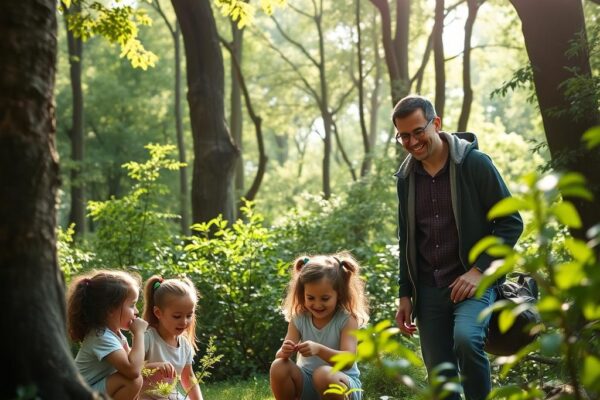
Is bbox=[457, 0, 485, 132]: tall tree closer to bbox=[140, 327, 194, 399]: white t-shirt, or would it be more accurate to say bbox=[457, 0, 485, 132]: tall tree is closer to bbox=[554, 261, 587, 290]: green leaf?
bbox=[140, 327, 194, 399]: white t-shirt

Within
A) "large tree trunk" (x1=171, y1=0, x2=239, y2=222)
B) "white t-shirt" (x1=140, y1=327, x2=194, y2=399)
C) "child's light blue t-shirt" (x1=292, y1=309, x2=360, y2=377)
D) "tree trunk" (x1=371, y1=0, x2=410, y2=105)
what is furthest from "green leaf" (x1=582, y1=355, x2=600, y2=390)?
"tree trunk" (x1=371, y1=0, x2=410, y2=105)

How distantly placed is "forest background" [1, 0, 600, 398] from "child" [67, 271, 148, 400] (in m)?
2.08

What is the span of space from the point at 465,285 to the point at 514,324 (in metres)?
0.34

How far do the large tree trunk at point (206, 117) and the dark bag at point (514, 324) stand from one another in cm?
803

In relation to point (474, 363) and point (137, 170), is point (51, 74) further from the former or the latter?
point (137, 170)

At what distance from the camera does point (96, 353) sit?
4762 mm

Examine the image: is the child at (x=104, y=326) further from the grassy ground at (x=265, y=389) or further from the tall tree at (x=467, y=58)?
the tall tree at (x=467, y=58)

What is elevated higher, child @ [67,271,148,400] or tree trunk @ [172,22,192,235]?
tree trunk @ [172,22,192,235]

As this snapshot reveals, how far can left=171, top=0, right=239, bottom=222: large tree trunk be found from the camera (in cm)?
→ 1234

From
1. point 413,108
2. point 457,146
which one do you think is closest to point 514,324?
point 457,146

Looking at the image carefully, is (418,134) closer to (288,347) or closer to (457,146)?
(457,146)

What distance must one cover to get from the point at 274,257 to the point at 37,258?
6.65m

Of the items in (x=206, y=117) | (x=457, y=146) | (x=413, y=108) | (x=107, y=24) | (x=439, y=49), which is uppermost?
(x=439, y=49)

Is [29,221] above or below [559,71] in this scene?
below
